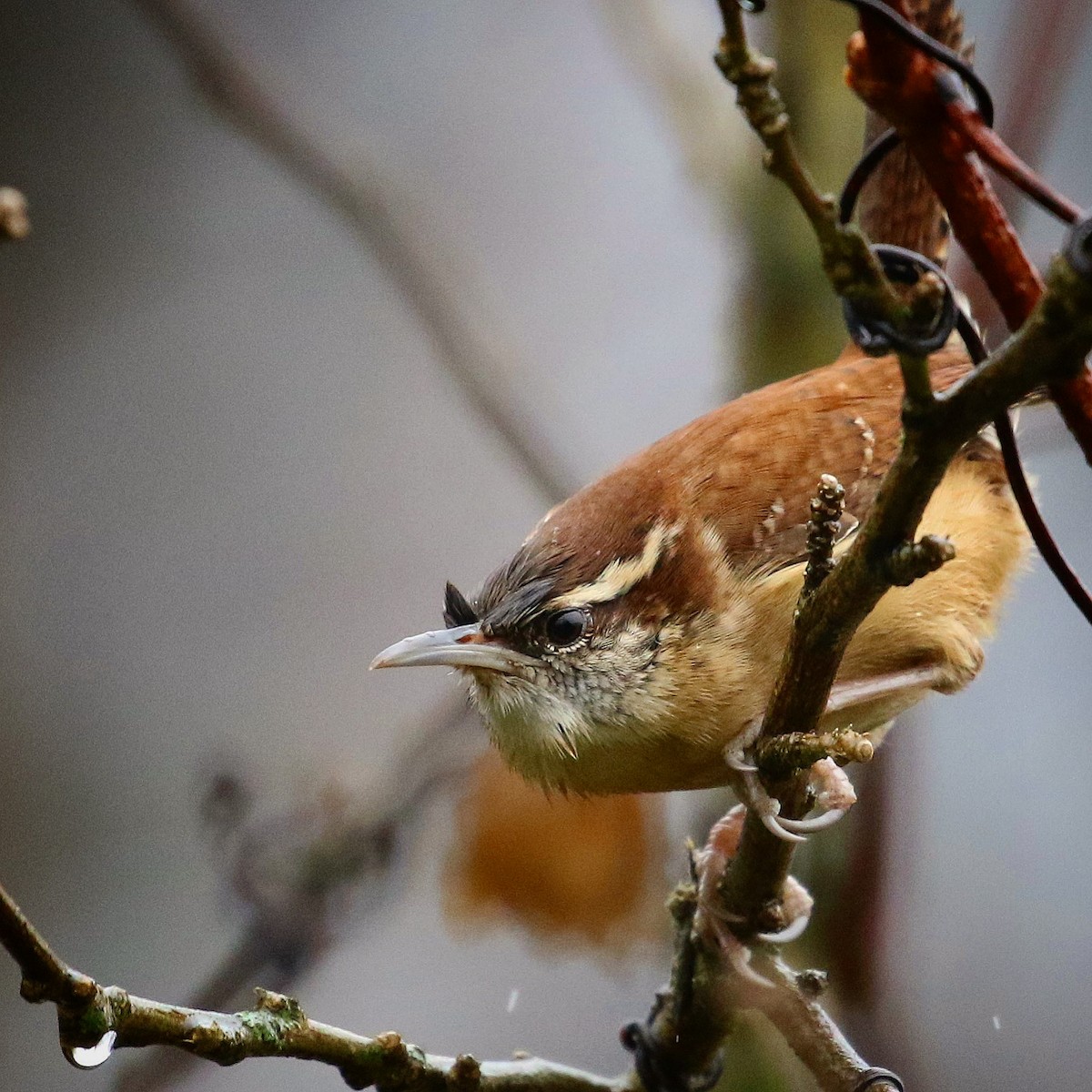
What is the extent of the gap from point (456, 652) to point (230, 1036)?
3.10ft

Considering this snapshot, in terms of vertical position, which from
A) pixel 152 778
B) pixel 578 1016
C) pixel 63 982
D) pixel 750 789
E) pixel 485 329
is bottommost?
pixel 578 1016

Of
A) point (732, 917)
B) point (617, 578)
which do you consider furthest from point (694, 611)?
point (732, 917)

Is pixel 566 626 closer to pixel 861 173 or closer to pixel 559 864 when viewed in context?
pixel 861 173

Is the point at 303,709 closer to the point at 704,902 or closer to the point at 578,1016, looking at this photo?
the point at 578,1016

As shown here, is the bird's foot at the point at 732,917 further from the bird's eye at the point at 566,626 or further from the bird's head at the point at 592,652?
the bird's eye at the point at 566,626

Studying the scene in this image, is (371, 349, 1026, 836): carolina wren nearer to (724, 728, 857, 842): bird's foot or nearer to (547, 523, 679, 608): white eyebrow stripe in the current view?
(547, 523, 679, 608): white eyebrow stripe

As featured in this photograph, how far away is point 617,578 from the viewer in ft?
8.71

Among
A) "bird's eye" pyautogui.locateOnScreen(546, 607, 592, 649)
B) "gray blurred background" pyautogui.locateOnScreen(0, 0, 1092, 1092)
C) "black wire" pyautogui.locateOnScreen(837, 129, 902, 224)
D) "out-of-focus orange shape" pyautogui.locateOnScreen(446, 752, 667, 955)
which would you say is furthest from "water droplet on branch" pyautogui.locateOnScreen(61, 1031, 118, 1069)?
"gray blurred background" pyautogui.locateOnScreen(0, 0, 1092, 1092)

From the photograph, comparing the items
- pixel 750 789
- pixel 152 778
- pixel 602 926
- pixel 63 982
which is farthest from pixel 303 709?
pixel 63 982

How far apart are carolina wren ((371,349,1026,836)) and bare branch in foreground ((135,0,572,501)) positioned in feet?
3.12

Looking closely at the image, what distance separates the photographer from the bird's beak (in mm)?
2545

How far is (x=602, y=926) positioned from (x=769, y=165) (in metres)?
2.95

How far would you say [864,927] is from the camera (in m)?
3.68

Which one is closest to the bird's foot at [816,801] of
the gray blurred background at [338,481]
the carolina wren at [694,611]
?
the carolina wren at [694,611]
